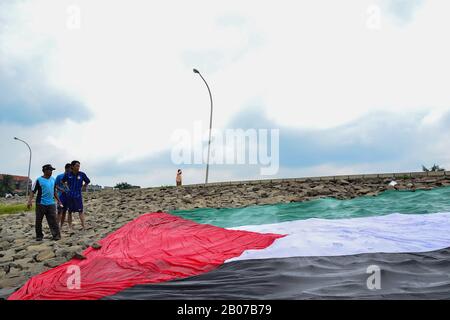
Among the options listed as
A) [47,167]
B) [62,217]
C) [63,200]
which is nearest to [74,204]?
[63,200]

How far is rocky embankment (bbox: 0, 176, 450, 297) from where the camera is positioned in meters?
6.09

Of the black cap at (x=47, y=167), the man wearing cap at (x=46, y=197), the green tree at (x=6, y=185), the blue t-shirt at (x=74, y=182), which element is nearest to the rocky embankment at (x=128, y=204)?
the man wearing cap at (x=46, y=197)

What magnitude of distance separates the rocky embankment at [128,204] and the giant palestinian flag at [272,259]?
0.64 metres

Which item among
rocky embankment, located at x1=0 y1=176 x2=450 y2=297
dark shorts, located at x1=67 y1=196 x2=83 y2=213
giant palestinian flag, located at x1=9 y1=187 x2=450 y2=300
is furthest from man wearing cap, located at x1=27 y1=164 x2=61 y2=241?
giant palestinian flag, located at x1=9 y1=187 x2=450 y2=300

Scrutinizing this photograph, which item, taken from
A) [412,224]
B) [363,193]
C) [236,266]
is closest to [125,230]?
[236,266]

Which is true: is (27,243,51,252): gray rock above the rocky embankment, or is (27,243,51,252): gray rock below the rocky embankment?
below

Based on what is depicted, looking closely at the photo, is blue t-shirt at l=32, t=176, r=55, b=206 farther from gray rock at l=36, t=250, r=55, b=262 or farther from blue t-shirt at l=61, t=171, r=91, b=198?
gray rock at l=36, t=250, r=55, b=262

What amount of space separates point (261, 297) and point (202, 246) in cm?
245

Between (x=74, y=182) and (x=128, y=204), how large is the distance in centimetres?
586

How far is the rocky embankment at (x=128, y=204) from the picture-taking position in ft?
20.0

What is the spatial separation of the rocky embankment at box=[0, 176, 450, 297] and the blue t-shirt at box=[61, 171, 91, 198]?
92 centimetres
